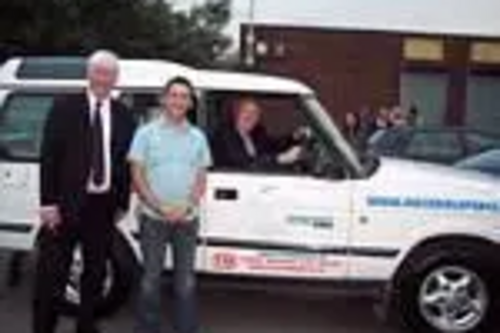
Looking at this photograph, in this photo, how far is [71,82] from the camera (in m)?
10.9

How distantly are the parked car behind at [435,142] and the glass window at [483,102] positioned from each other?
20.2m

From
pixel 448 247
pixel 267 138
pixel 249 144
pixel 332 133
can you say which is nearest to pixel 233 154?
pixel 249 144

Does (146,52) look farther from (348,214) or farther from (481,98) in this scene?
(481,98)

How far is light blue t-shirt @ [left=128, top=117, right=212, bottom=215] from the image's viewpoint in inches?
368

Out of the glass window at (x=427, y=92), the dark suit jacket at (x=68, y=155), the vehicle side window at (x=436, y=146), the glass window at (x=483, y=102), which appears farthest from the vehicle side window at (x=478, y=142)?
the glass window at (x=483, y=102)

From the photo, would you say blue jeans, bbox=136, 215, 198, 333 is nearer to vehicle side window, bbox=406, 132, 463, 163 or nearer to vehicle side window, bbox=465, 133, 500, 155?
vehicle side window, bbox=406, 132, 463, 163

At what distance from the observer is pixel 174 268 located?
373 inches

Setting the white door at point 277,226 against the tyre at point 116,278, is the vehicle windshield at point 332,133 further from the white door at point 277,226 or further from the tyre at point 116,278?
the tyre at point 116,278

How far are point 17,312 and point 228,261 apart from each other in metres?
1.70

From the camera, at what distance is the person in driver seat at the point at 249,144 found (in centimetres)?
1059

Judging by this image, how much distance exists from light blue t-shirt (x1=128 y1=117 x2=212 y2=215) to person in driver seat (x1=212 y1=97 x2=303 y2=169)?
1.20 meters

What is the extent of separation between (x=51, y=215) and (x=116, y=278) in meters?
1.89

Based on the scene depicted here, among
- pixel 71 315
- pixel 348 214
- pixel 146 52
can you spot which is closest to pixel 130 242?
pixel 71 315

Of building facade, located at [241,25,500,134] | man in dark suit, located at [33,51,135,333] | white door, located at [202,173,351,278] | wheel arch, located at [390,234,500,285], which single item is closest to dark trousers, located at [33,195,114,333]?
man in dark suit, located at [33,51,135,333]
